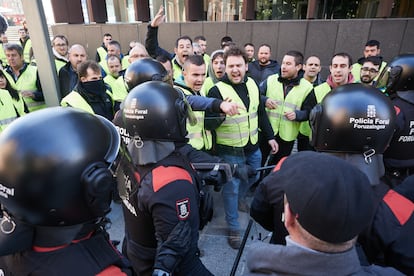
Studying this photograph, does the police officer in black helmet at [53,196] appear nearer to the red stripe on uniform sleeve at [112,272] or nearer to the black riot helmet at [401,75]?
the red stripe on uniform sleeve at [112,272]

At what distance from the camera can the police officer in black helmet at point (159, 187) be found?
145 centimetres

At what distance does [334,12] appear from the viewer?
379 inches

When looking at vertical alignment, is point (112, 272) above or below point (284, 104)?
above

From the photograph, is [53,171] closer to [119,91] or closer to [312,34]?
[119,91]

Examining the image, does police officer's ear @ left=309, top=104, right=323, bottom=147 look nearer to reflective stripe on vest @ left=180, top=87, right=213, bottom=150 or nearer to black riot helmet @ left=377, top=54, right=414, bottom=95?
black riot helmet @ left=377, top=54, right=414, bottom=95

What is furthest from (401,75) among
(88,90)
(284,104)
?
(88,90)

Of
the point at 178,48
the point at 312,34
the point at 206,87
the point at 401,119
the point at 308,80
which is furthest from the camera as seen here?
the point at 312,34

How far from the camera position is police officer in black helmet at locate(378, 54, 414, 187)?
2229 millimetres

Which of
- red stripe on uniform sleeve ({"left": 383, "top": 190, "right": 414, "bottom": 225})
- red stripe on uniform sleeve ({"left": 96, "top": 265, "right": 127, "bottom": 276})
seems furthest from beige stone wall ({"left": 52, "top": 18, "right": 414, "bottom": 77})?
Result: red stripe on uniform sleeve ({"left": 96, "top": 265, "right": 127, "bottom": 276})

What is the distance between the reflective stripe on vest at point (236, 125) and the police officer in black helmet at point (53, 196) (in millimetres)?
2237

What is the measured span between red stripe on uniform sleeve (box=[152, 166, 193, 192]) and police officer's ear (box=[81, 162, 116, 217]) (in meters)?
0.42

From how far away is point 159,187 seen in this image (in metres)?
1.48

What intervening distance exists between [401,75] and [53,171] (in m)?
2.63

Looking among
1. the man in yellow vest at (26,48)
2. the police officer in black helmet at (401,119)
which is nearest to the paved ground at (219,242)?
the police officer in black helmet at (401,119)
